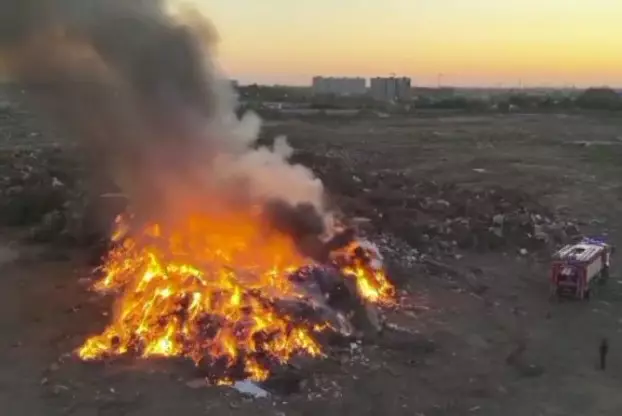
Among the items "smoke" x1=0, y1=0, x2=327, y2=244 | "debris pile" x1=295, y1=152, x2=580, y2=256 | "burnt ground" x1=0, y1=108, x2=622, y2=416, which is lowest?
"burnt ground" x1=0, y1=108, x2=622, y2=416

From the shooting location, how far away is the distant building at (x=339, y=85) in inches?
6201

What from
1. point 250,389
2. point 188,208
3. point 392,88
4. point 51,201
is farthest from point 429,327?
point 392,88

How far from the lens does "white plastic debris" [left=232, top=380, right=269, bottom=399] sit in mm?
13266

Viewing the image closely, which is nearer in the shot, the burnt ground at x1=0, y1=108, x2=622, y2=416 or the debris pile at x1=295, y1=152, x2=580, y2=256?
the burnt ground at x1=0, y1=108, x2=622, y2=416

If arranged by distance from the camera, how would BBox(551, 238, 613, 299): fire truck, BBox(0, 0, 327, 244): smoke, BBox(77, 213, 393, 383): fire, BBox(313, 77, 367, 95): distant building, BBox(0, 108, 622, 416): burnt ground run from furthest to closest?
BBox(313, 77, 367, 95): distant building, BBox(551, 238, 613, 299): fire truck, BBox(0, 0, 327, 244): smoke, BBox(77, 213, 393, 383): fire, BBox(0, 108, 622, 416): burnt ground

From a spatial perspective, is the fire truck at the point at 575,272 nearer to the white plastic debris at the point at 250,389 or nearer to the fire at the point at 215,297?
the fire at the point at 215,297

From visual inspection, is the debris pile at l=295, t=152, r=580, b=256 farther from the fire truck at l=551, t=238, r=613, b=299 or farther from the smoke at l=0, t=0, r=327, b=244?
the smoke at l=0, t=0, r=327, b=244

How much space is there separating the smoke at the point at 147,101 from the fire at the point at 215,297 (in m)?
0.73

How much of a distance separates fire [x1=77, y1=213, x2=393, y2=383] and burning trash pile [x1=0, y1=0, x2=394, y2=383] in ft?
0.11

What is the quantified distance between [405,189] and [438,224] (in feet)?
22.8

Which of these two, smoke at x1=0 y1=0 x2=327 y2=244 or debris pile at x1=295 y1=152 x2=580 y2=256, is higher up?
Answer: smoke at x1=0 y1=0 x2=327 y2=244

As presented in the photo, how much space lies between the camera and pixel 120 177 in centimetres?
1981

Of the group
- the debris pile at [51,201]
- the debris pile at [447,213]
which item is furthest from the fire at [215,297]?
the debris pile at [447,213]

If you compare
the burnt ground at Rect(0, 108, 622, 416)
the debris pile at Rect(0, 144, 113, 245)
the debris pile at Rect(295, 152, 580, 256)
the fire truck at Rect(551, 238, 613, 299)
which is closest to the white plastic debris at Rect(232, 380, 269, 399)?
the burnt ground at Rect(0, 108, 622, 416)
